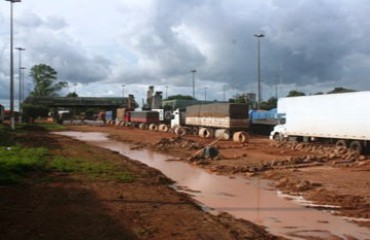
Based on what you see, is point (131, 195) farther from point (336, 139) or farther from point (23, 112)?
point (23, 112)

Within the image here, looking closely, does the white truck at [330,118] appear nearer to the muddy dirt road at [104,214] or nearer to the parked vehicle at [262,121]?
the parked vehicle at [262,121]

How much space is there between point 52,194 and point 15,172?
5070 mm

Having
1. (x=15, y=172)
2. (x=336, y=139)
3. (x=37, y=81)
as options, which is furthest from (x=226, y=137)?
(x=37, y=81)

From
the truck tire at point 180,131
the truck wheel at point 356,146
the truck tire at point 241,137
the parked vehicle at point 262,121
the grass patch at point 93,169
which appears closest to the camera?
the grass patch at point 93,169

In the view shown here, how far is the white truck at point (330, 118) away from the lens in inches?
1140

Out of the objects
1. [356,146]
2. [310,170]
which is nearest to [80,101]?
[356,146]

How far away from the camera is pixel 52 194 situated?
48.0 ft

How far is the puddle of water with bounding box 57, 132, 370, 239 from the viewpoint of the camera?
38.9ft

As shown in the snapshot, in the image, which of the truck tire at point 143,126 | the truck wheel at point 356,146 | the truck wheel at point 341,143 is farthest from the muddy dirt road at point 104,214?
the truck tire at point 143,126

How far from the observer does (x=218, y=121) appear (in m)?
47.6

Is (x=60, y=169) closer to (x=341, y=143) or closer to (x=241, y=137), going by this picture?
(x=341, y=143)

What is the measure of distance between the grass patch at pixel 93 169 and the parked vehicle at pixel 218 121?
835 inches

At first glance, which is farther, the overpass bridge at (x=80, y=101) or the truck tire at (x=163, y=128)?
the overpass bridge at (x=80, y=101)

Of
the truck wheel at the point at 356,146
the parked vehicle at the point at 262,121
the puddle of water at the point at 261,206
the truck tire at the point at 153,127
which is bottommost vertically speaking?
the puddle of water at the point at 261,206
